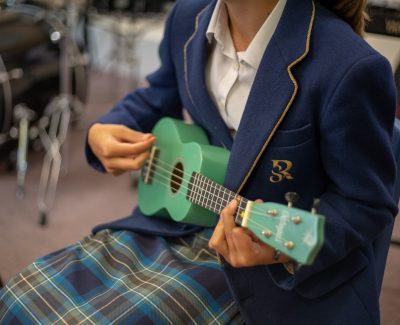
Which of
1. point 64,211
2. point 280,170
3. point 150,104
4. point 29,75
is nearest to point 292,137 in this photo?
point 280,170

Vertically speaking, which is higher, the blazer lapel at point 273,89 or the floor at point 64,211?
the blazer lapel at point 273,89

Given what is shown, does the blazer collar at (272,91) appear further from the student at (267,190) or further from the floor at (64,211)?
the floor at (64,211)

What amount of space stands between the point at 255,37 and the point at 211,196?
31cm

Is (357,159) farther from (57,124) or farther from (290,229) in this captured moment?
(57,124)

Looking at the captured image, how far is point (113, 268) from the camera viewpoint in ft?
3.11

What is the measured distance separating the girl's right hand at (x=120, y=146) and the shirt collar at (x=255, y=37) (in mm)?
274

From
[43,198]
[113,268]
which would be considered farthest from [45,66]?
[113,268]

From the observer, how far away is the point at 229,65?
3.30ft

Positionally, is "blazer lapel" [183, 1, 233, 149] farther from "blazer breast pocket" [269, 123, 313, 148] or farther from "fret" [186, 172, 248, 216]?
"blazer breast pocket" [269, 123, 313, 148]

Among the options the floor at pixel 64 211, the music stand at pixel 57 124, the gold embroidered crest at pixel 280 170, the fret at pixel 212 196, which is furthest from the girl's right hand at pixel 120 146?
the music stand at pixel 57 124

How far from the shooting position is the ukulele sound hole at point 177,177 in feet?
3.51

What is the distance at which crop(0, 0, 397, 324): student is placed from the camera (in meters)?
0.74

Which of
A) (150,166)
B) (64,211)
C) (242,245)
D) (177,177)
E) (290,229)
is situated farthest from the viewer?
(64,211)

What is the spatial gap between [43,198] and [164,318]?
1.49 m
